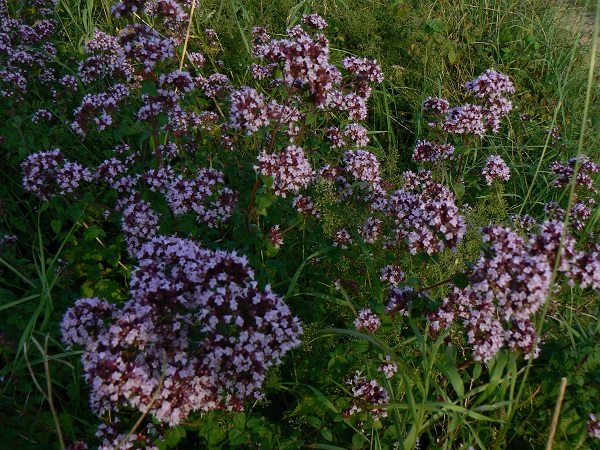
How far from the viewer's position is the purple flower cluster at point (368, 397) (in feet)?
8.69

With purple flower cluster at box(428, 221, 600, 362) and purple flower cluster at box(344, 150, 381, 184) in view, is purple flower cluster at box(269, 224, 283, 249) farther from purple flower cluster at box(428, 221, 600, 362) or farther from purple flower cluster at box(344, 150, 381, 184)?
purple flower cluster at box(428, 221, 600, 362)

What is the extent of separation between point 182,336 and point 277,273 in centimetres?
123

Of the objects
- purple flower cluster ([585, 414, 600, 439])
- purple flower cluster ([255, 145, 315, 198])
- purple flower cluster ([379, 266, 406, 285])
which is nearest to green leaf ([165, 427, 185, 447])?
purple flower cluster ([255, 145, 315, 198])

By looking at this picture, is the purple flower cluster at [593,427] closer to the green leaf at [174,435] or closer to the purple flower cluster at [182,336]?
the purple flower cluster at [182,336]

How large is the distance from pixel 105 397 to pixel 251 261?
3.74ft

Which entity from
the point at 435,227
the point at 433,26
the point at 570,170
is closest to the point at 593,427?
the point at 435,227

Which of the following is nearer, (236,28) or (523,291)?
(523,291)

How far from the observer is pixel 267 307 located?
7.13 ft

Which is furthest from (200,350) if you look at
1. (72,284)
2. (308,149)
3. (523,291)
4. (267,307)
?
(308,149)

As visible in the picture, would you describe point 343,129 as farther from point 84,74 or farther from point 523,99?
point 523,99

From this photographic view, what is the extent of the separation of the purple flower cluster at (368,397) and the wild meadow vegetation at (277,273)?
0.01 meters

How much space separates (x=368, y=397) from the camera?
2.67m

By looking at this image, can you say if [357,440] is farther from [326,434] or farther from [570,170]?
[570,170]

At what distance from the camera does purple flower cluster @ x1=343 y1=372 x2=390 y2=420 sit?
104 inches
